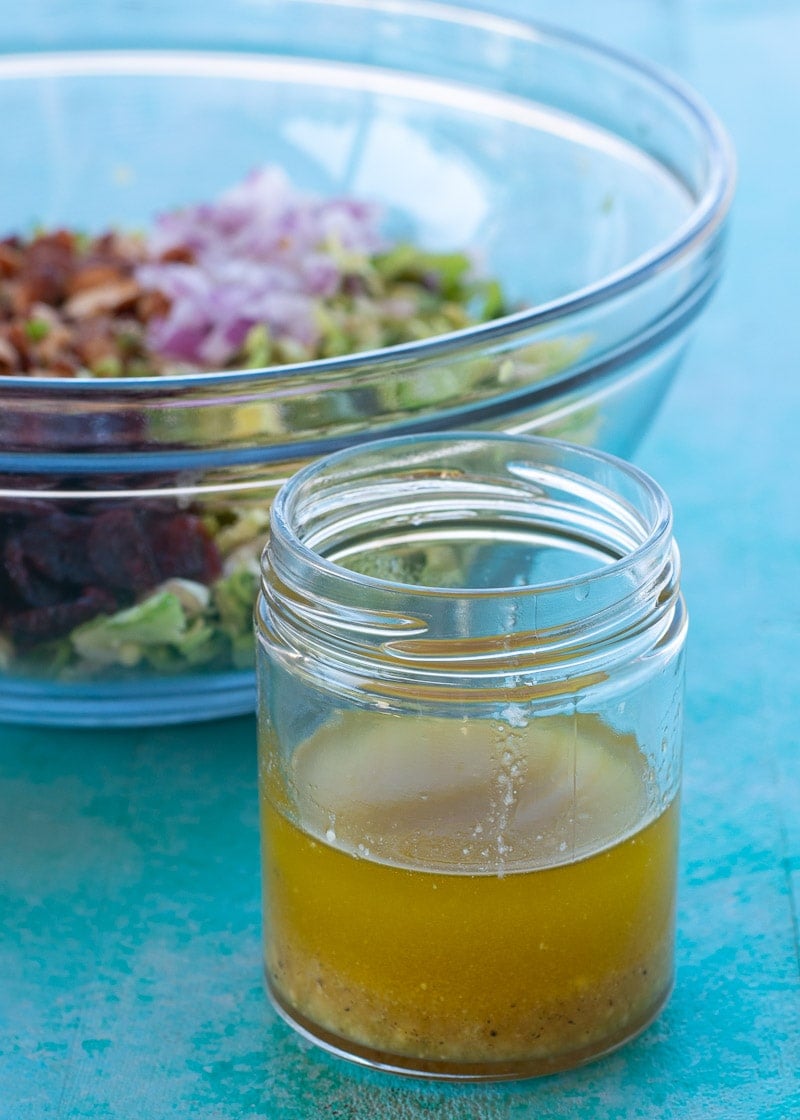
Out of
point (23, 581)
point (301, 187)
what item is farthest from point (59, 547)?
point (301, 187)

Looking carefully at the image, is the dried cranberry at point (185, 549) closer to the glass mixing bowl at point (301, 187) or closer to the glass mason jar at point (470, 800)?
the glass mixing bowl at point (301, 187)

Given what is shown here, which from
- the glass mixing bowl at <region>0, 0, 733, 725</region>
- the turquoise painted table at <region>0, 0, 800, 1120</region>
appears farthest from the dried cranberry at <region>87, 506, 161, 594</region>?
the turquoise painted table at <region>0, 0, 800, 1120</region>

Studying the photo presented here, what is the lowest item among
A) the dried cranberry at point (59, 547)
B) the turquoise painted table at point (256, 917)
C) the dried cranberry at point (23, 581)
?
the turquoise painted table at point (256, 917)

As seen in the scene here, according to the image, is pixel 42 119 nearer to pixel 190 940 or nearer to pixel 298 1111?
pixel 190 940

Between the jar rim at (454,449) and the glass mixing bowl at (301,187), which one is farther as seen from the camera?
the glass mixing bowl at (301,187)

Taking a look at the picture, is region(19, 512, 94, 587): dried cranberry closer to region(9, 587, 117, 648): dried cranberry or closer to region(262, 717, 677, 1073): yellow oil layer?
region(9, 587, 117, 648): dried cranberry

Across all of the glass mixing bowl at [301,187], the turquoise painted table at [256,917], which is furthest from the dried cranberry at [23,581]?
the turquoise painted table at [256,917]
